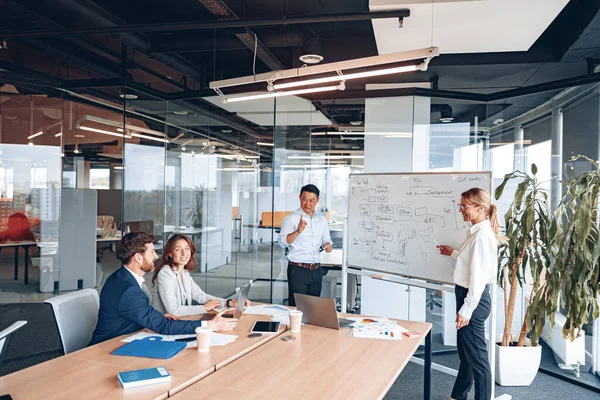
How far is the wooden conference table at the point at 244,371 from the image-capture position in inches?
76.5

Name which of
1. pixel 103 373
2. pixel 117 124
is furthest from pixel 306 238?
pixel 117 124

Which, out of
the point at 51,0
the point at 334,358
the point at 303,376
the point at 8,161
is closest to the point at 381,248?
the point at 334,358

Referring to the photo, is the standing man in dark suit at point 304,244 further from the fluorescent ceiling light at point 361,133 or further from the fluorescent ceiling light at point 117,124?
the fluorescent ceiling light at point 117,124

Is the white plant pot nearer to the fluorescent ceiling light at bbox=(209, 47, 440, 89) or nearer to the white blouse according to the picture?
the white blouse

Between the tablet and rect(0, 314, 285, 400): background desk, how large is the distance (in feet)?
0.70

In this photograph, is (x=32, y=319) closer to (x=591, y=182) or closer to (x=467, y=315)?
(x=467, y=315)

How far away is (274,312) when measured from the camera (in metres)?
3.36

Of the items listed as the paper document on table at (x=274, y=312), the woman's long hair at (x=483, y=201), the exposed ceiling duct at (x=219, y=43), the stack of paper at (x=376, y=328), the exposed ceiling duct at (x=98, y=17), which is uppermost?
the exposed ceiling duct at (x=219, y=43)

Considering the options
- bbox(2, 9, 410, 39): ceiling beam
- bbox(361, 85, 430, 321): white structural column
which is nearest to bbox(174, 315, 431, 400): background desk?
bbox(2, 9, 410, 39): ceiling beam

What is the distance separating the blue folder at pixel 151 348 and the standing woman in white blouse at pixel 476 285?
1.98 metres

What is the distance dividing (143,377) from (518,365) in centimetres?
343

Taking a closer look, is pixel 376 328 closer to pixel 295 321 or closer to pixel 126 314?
pixel 295 321

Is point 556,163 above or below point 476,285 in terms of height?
above

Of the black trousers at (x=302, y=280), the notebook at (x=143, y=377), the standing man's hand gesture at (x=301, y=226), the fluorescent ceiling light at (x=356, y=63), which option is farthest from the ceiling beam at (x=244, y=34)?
the notebook at (x=143, y=377)
